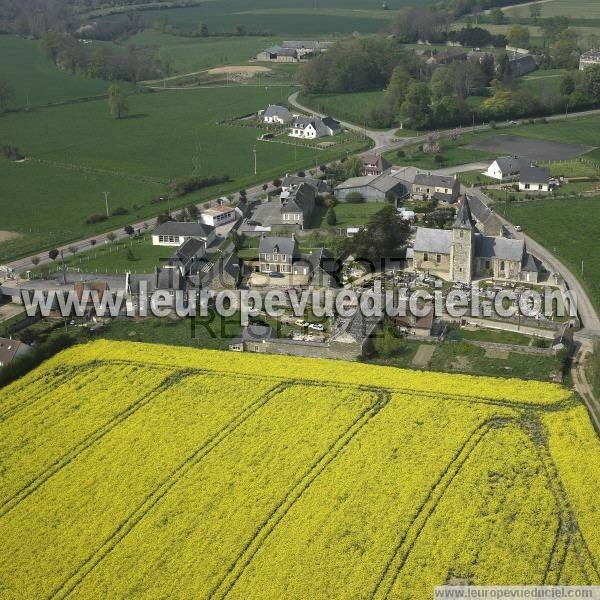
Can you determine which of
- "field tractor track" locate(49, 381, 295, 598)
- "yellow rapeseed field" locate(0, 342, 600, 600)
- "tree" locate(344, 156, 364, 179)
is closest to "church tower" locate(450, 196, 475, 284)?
"yellow rapeseed field" locate(0, 342, 600, 600)

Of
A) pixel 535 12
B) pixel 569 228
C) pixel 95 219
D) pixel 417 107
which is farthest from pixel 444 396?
pixel 535 12

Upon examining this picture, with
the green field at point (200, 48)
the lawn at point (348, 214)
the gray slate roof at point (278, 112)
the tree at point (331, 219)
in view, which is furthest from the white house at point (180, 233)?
the green field at point (200, 48)

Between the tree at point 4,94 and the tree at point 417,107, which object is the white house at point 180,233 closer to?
the tree at point 417,107

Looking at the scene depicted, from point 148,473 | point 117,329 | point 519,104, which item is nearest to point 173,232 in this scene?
point 117,329

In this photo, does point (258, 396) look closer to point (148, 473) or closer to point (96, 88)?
point (148, 473)

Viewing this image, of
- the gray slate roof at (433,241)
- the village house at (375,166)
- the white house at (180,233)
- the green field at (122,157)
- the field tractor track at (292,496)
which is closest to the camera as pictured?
the field tractor track at (292,496)

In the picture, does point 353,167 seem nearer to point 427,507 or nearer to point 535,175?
point 535,175
